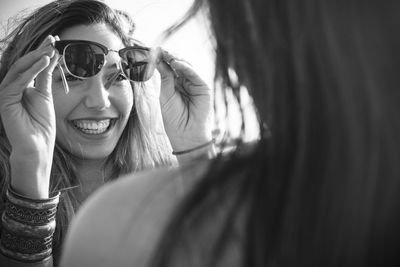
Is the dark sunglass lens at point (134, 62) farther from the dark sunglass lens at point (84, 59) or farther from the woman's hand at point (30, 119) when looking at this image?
the woman's hand at point (30, 119)

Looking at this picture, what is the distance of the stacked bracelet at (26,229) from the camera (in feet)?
6.81

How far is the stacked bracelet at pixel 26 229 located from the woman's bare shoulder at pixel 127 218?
1432 mm

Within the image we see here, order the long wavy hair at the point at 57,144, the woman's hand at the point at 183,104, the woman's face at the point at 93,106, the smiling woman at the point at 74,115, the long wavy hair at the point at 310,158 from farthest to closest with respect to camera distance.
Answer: the woman's face at the point at 93,106 < the long wavy hair at the point at 57,144 < the woman's hand at the point at 183,104 < the smiling woman at the point at 74,115 < the long wavy hair at the point at 310,158

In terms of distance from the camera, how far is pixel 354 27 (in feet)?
2.11

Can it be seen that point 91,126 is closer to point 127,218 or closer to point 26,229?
point 26,229

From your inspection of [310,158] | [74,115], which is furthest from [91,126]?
[310,158]

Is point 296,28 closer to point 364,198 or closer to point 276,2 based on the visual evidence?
point 276,2

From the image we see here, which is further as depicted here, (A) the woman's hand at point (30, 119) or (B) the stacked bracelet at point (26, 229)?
(A) the woman's hand at point (30, 119)

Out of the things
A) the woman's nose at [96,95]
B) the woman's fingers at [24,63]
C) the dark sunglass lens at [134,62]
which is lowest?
the woman's nose at [96,95]

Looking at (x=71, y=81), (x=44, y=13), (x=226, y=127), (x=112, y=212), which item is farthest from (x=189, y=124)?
(x=112, y=212)

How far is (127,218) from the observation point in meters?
0.73

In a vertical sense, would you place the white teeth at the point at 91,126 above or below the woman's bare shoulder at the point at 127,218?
below

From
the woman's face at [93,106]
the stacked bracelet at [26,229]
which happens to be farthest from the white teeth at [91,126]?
the stacked bracelet at [26,229]

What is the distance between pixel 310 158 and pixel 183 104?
214 cm
